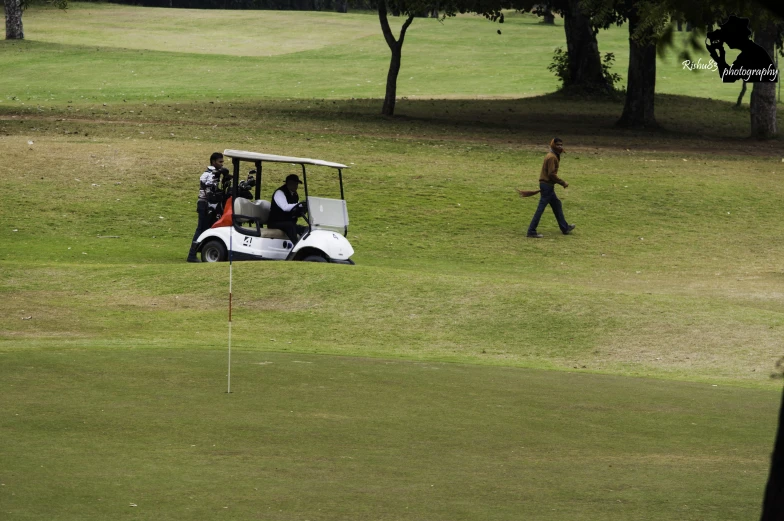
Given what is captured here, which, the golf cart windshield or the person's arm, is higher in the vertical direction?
the person's arm

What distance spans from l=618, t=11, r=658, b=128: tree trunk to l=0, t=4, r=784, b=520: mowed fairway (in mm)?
1330

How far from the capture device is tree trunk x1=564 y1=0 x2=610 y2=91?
161 ft

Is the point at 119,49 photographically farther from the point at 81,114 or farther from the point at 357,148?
the point at 357,148

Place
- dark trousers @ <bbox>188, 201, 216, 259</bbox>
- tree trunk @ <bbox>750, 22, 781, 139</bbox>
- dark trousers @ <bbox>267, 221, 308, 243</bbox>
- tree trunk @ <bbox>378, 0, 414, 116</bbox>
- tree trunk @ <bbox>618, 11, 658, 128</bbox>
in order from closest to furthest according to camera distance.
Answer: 1. dark trousers @ <bbox>267, 221, 308, 243</bbox>
2. dark trousers @ <bbox>188, 201, 216, 259</bbox>
3. tree trunk @ <bbox>378, 0, 414, 116</bbox>
4. tree trunk @ <bbox>750, 22, 781, 139</bbox>
5. tree trunk @ <bbox>618, 11, 658, 128</bbox>

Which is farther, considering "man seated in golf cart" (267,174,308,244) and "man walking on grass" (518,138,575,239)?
"man walking on grass" (518,138,575,239)

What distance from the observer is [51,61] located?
59344 millimetres

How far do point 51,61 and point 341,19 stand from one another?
3286 centimetres

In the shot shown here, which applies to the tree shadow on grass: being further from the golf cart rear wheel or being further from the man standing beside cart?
the golf cart rear wheel

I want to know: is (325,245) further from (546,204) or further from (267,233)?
(546,204)

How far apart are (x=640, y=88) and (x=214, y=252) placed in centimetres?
2401

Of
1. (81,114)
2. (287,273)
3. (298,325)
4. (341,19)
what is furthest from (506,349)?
(341,19)

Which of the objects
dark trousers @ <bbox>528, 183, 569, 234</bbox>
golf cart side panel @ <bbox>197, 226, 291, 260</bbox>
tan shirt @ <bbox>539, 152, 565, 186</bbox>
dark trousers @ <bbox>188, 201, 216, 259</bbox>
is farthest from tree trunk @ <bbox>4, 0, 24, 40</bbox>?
golf cart side panel @ <bbox>197, 226, 291, 260</bbox>

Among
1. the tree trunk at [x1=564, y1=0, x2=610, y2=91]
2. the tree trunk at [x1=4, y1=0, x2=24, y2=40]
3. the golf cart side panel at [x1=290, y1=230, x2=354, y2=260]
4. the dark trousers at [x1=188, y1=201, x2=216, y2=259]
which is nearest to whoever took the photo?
the golf cart side panel at [x1=290, y1=230, x2=354, y2=260]

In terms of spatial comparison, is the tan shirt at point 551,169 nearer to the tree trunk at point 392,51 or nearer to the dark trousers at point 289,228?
the dark trousers at point 289,228
